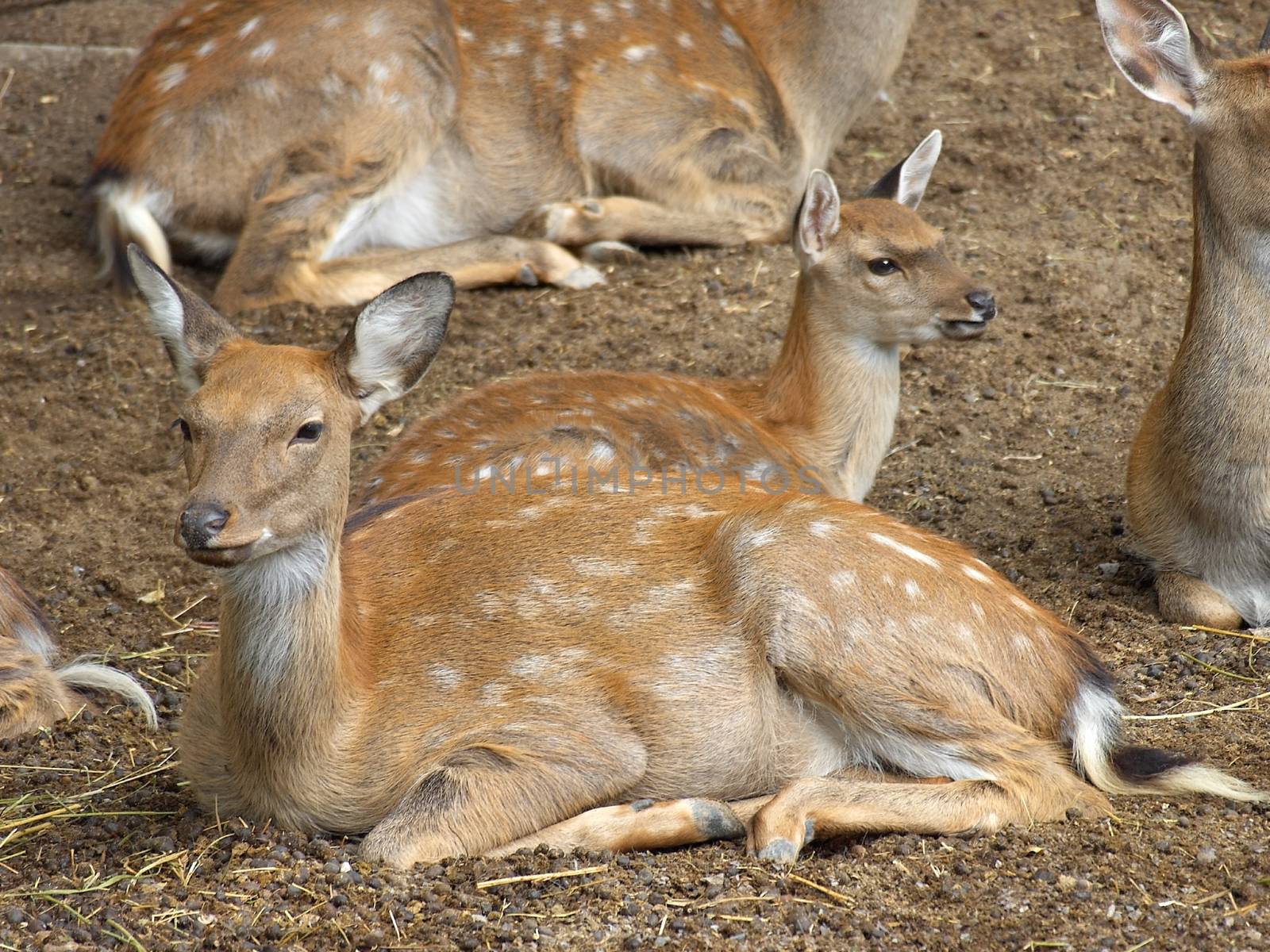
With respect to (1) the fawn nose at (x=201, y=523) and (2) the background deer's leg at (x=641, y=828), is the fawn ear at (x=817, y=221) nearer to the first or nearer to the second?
(2) the background deer's leg at (x=641, y=828)

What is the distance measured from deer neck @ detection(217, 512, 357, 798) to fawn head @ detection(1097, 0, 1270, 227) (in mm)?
2846

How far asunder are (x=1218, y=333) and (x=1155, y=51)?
2.89 feet

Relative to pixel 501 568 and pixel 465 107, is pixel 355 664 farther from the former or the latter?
pixel 465 107

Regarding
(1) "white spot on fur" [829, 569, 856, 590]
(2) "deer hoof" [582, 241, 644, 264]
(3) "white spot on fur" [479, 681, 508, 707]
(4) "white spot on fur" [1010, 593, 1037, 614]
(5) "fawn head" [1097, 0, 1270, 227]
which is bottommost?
(2) "deer hoof" [582, 241, 644, 264]

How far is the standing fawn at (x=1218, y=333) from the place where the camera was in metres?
4.96

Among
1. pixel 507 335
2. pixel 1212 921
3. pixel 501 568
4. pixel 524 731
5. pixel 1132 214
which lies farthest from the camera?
pixel 1132 214

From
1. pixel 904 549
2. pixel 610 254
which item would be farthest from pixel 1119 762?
pixel 610 254

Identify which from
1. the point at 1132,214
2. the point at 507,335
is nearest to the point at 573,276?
the point at 507,335

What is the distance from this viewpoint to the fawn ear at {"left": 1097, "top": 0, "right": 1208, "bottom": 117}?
16.3ft

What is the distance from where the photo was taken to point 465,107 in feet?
26.3

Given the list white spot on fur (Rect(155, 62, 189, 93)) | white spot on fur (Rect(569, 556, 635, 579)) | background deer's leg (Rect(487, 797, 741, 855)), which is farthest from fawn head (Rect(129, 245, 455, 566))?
white spot on fur (Rect(155, 62, 189, 93))

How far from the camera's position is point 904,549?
4.22 m

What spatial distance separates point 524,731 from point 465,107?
4793 mm

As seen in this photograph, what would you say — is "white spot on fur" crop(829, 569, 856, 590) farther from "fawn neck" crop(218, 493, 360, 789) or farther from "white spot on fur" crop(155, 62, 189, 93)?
"white spot on fur" crop(155, 62, 189, 93)
